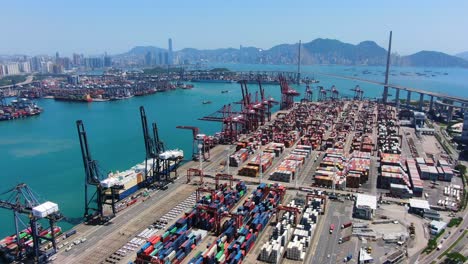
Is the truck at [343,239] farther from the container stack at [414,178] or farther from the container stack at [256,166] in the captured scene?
the container stack at [256,166]

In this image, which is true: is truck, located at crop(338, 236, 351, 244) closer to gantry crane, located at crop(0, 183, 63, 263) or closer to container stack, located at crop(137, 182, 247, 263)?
container stack, located at crop(137, 182, 247, 263)

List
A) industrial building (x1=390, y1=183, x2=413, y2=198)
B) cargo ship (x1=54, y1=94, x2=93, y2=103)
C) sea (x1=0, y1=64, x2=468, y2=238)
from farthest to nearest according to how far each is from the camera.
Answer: cargo ship (x1=54, y1=94, x2=93, y2=103) < sea (x1=0, y1=64, x2=468, y2=238) < industrial building (x1=390, y1=183, x2=413, y2=198)

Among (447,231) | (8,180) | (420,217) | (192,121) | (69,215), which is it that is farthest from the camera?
(192,121)

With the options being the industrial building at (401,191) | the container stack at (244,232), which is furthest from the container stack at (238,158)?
the industrial building at (401,191)

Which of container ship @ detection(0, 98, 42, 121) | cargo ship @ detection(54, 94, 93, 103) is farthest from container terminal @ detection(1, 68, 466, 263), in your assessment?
cargo ship @ detection(54, 94, 93, 103)

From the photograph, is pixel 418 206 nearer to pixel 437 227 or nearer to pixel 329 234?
pixel 437 227

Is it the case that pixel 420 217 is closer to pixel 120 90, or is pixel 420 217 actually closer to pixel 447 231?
pixel 447 231

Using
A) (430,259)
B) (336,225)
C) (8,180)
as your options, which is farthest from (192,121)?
(430,259)

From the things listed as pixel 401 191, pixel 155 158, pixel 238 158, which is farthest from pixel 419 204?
pixel 155 158

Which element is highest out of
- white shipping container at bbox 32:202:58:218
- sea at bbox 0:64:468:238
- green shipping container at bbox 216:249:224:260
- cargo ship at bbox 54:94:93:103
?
white shipping container at bbox 32:202:58:218
